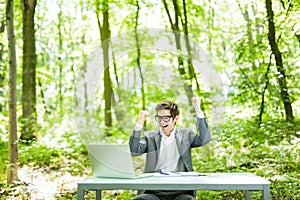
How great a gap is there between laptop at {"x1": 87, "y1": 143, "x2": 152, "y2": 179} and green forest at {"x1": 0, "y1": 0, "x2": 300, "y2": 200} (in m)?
0.92

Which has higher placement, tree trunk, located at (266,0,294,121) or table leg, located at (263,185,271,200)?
tree trunk, located at (266,0,294,121)

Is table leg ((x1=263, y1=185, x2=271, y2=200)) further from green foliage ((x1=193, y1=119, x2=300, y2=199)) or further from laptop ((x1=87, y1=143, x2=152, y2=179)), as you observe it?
green foliage ((x1=193, y1=119, x2=300, y2=199))

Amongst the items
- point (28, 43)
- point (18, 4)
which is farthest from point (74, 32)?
point (28, 43)

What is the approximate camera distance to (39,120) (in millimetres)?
7461

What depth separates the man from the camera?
313 cm

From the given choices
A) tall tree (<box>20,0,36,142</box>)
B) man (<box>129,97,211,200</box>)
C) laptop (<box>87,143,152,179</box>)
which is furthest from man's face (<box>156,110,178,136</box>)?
tall tree (<box>20,0,36,142</box>)

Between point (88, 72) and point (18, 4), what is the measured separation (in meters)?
6.30

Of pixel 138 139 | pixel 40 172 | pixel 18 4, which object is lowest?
pixel 40 172

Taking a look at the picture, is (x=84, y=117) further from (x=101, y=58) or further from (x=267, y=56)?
(x=267, y=56)

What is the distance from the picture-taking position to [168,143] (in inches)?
125

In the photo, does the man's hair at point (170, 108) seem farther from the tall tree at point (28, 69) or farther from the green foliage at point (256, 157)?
the tall tree at point (28, 69)

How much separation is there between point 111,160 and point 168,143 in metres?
0.60

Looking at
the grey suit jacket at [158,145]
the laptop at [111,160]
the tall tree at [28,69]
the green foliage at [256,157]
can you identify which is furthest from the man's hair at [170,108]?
the tall tree at [28,69]

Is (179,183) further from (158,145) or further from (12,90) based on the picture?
(12,90)
